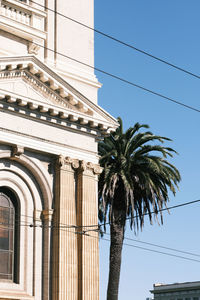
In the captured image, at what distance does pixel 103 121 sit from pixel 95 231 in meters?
5.95

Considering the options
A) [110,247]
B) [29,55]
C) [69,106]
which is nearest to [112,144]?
[110,247]

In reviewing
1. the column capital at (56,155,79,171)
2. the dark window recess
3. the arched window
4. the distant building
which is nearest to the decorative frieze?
the arched window

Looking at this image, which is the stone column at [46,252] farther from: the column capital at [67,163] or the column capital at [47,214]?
the column capital at [67,163]

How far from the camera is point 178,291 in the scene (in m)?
125

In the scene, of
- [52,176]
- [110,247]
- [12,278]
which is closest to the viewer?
[12,278]

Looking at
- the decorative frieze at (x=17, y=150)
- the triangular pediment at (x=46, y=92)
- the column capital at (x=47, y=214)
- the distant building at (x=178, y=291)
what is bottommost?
the column capital at (x=47, y=214)

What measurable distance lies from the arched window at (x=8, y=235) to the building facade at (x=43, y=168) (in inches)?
1.9

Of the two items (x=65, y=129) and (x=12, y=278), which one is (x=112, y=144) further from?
(x=12, y=278)

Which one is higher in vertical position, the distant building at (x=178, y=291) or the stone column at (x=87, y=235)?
the distant building at (x=178, y=291)

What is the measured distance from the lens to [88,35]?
38.8 meters

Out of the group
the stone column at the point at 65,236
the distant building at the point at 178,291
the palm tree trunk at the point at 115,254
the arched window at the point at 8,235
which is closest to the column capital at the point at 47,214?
the stone column at the point at 65,236

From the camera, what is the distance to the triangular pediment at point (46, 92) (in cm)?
3225

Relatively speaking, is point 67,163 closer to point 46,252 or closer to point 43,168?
point 43,168

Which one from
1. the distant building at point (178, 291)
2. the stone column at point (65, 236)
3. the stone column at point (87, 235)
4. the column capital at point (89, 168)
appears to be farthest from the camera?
the distant building at point (178, 291)
